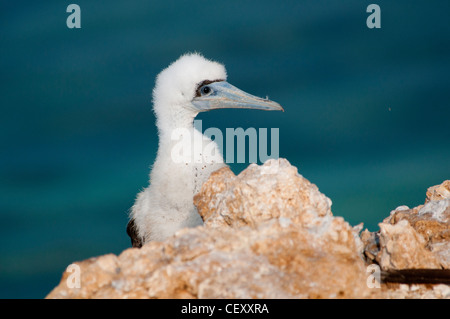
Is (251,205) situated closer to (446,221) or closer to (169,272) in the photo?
(169,272)

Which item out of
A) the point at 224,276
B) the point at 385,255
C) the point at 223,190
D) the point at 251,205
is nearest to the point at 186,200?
the point at 223,190

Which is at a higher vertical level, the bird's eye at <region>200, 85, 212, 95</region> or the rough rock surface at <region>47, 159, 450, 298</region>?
the bird's eye at <region>200, 85, 212, 95</region>

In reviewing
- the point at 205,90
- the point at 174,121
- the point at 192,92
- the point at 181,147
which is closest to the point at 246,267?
the point at 181,147

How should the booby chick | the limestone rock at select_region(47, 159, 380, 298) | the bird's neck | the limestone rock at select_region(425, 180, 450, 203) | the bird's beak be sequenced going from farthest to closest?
the bird's beak
the bird's neck
the booby chick
the limestone rock at select_region(425, 180, 450, 203)
the limestone rock at select_region(47, 159, 380, 298)

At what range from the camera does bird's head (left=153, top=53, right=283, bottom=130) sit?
683 centimetres

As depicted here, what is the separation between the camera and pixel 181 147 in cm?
649

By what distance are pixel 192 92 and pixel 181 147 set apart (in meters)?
0.67

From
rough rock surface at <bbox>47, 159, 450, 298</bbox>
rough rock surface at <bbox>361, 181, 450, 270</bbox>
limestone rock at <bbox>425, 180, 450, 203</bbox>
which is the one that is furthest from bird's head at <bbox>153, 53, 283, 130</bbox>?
rough rock surface at <bbox>47, 159, 450, 298</bbox>

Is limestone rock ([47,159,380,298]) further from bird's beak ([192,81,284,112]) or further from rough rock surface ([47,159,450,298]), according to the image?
bird's beak ([192,81,284,112])

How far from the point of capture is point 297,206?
462 centimetres

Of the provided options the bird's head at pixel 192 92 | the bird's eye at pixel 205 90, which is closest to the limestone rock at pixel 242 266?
the bird's head at pixel 192 92
